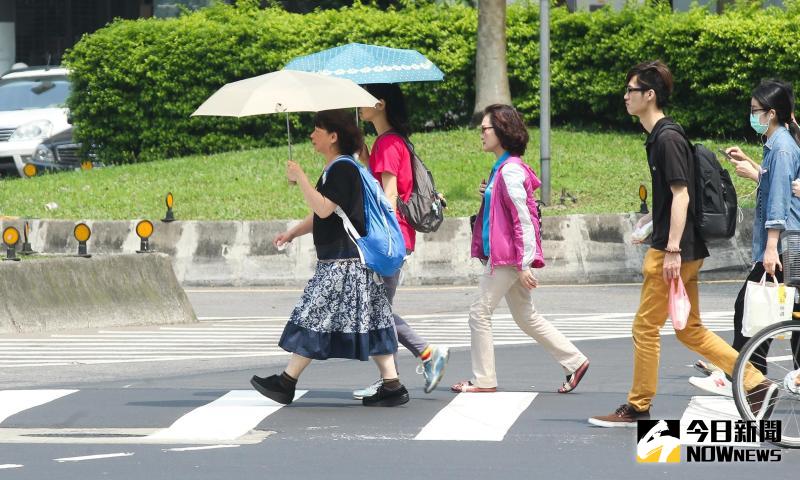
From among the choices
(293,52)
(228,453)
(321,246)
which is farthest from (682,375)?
(293,52)

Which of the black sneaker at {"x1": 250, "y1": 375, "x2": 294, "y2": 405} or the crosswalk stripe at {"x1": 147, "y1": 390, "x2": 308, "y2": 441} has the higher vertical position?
the black sneaker at {"x1": 250, "y1": 375, "x2": 294, "y2": 405}

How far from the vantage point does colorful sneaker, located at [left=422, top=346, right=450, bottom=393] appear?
984cm

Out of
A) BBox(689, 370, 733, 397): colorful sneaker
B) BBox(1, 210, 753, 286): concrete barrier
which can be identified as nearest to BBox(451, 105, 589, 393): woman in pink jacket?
BBox(689, 370, 733, 397): colorful sneaker

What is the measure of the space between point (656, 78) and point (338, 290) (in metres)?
2.08

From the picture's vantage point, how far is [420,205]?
32.4ft

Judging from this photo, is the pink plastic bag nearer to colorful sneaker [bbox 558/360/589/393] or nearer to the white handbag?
the white handbag

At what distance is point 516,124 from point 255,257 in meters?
8.61

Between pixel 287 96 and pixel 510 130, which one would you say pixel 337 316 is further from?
pixel 510 130

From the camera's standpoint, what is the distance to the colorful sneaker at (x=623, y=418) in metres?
8.72

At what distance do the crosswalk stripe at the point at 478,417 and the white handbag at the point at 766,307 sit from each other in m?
1.37

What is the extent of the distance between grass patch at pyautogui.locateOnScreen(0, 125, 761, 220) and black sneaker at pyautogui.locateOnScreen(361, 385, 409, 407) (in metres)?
9.19

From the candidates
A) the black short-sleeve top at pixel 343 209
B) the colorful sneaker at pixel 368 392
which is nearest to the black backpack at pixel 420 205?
the black short-sleeve top at pixel 343 209

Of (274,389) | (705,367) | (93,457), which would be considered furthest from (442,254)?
(93,457)

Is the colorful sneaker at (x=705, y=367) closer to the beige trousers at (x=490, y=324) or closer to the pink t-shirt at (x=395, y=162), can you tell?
the beige trousers at (x=490, y=324)
